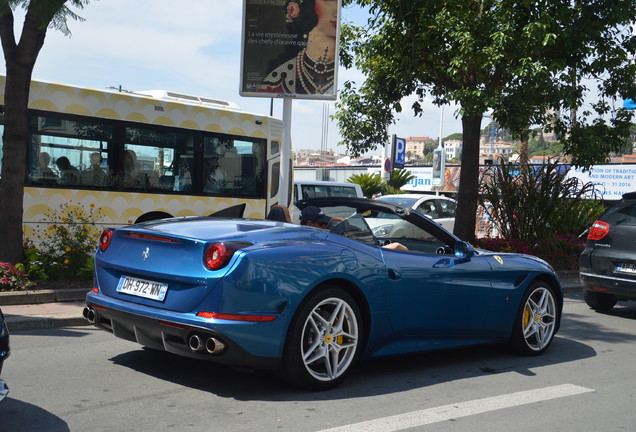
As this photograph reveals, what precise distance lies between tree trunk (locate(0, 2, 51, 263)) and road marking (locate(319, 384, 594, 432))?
6792 mm

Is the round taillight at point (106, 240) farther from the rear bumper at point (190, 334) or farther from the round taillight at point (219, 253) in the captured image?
the round taillight at point (219, 253)

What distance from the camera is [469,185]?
631 inches

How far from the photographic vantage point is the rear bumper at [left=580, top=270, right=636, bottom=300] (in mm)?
9680

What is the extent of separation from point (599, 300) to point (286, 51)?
252 inches

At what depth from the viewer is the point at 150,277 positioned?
521 centimetres

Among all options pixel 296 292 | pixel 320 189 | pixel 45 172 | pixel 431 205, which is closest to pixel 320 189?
pixel 320 189

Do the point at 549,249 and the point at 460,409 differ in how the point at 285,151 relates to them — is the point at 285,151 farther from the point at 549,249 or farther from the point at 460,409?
the point at 460,409

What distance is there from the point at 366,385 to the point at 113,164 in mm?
9448

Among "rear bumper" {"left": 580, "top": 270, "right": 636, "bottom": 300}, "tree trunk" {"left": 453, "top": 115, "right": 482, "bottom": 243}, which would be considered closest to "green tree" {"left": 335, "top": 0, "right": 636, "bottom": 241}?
"tree trunk" {"left": 453, "top": 115, "right": 482, "bottom": 243}

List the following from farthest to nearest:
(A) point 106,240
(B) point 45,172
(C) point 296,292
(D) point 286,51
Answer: (B) point 45,172 → (D) point 286,51 → (A) point 106,240 → (C) point 296,292

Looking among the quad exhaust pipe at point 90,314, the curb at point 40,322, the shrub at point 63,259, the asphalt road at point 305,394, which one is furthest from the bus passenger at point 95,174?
the quad exhaust pipe at point 90,314

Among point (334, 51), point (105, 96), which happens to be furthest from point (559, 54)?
point (105, 96)

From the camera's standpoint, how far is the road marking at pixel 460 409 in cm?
460

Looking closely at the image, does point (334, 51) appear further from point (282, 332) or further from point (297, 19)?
point (282, 332)
